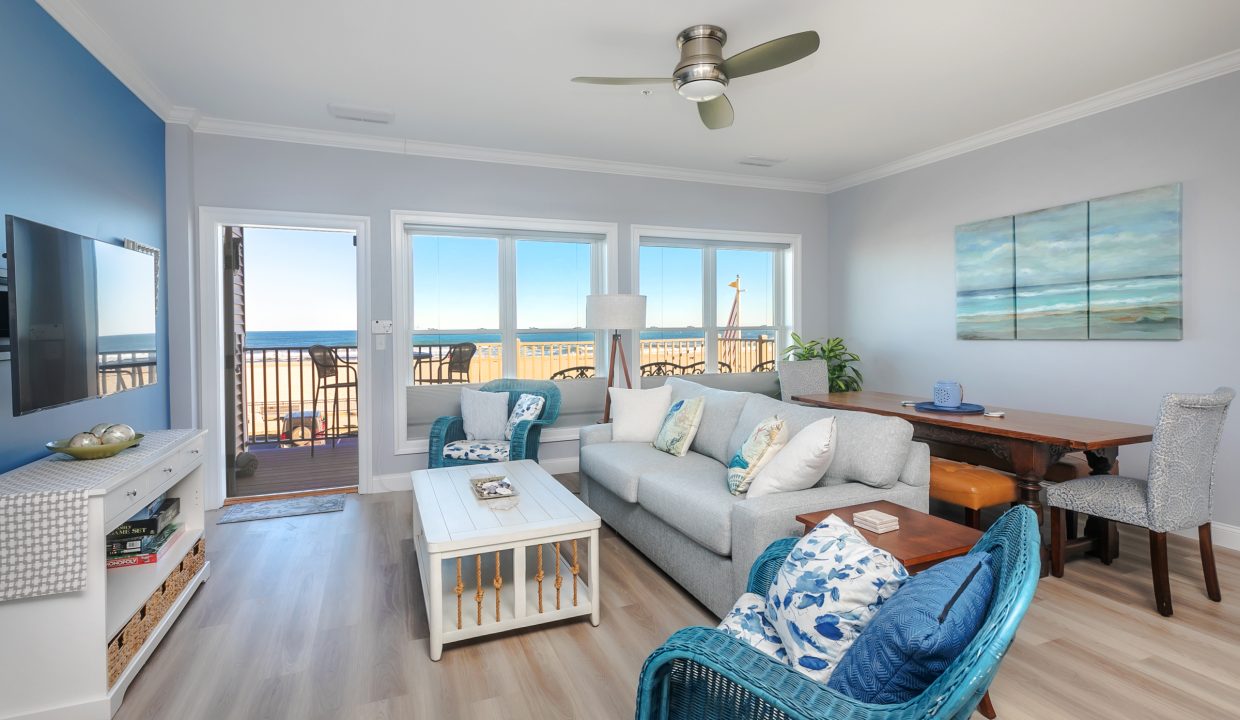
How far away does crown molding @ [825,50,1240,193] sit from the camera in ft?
11.2

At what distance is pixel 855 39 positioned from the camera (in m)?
3.07

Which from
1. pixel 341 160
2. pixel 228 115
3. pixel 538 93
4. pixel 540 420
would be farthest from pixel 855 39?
pixel 228 115

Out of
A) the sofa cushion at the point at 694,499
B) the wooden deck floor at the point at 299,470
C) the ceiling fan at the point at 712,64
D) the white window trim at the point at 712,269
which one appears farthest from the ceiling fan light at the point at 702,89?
the wooden deck floor at the point at 299,470

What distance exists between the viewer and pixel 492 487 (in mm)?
2932

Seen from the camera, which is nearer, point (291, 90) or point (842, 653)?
point (842, 653)

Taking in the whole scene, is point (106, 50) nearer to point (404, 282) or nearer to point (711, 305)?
point (404, 282)

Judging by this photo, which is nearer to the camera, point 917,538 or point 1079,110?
point 917,538

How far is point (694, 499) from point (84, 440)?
7.98ft

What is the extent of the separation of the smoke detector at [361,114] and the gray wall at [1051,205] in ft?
14.0

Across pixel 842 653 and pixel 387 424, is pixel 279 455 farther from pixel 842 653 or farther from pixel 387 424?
pixel 842 653

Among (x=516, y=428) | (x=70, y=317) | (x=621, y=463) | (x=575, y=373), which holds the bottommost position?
(x=621, y=463)

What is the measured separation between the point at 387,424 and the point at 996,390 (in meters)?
4.68

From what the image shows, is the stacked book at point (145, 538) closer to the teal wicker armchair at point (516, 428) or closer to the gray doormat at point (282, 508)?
the gray doormat at point (282, 508)

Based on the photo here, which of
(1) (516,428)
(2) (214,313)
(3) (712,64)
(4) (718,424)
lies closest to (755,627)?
(4) (718,424)
